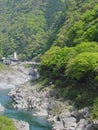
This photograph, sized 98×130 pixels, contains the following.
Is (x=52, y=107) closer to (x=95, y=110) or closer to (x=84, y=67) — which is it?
(x=84, y=67)

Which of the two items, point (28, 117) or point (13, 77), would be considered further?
point (13, 77)

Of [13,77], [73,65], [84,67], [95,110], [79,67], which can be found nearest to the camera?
[95,110]

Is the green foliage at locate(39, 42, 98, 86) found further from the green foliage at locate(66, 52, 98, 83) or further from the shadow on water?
the shadow on water

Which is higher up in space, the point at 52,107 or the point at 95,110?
the point at 95,110

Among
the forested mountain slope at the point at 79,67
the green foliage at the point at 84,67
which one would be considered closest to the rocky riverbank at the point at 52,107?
the forested mountain slope at the point at 79,67

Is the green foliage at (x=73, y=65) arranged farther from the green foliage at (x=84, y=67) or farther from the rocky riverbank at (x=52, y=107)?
the rocky riverbank at (x=52, y=107)

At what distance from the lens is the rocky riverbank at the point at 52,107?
63.2 metres

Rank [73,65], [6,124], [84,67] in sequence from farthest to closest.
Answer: [73,65] → [84,67] → [6,124]

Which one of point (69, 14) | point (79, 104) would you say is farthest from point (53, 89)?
point (69, 14)

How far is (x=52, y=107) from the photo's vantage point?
75375 millimetres

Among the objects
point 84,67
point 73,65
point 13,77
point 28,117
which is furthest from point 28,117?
point 13,77

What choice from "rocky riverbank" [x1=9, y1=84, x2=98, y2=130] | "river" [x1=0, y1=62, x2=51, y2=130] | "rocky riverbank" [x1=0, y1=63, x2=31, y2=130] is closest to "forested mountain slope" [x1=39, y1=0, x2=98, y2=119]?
"rocky riverbank" [x1=9, y1=84, x2=98, y2=130]

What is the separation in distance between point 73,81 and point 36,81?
63.1 ft

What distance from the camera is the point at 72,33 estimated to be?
4269 inches
